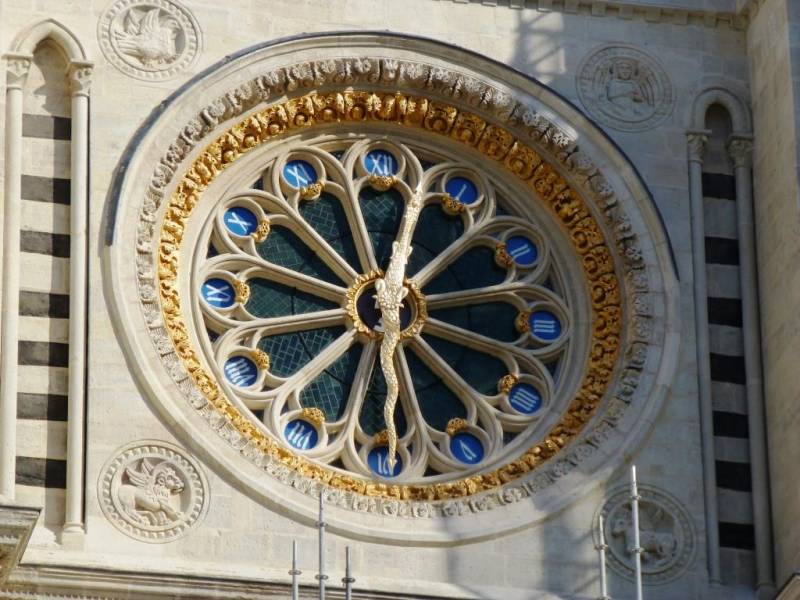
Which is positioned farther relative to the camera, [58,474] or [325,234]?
[325,234]

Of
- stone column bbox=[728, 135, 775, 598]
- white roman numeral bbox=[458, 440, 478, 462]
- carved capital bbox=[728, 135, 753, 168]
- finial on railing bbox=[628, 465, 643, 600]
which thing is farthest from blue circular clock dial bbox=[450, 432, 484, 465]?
carved capital bbox=[728, 135, 753, 168]

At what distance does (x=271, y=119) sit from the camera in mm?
22734

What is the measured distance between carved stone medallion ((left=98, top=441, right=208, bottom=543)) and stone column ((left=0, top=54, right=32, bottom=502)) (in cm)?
61

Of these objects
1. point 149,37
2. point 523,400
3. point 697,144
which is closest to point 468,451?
point 523,400

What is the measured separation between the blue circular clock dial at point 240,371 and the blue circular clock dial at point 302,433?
1.20 feet

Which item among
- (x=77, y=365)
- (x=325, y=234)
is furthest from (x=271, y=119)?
(x=77, y=365)

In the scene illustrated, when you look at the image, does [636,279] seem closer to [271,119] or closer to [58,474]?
[271,119]

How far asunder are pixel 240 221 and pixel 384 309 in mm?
1085

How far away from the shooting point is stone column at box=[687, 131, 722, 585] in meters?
22.1

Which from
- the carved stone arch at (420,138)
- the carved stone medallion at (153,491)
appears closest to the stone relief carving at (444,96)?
the carved stone arch at (420,138)

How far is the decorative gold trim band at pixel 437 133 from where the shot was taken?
2194 centimetres

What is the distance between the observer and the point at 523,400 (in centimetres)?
2261

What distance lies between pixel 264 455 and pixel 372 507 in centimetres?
73

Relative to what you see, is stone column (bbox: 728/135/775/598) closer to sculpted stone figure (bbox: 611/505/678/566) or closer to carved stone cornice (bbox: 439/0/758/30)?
sculpted stone figure (bbox: 611/505/678/566)
